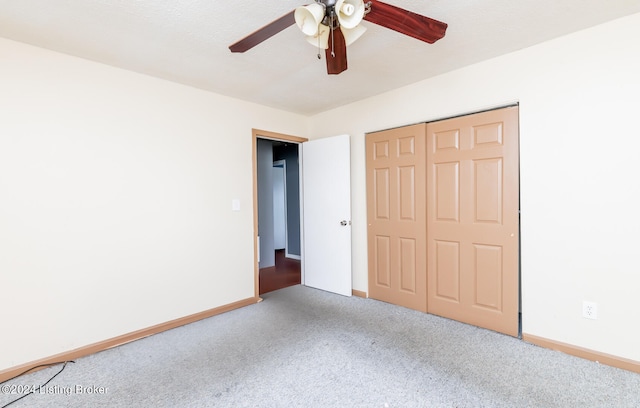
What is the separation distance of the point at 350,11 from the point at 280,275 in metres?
3.81

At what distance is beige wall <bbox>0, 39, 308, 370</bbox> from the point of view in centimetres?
202

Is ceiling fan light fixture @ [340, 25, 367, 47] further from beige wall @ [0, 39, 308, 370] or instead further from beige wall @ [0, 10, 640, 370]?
beige wall @ [0, 39, 308, 370]

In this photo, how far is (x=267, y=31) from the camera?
4.86 ft

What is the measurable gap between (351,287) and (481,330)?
1.44 metres

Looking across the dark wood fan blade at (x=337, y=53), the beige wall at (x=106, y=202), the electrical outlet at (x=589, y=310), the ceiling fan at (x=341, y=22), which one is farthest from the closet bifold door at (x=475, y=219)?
the beige wall at (x=106, y=202)

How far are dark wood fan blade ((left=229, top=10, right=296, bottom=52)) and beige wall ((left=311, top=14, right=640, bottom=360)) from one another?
73.8 inches

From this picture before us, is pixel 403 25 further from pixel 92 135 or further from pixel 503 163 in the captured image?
pixel 92 135

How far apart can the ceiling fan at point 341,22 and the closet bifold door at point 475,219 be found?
1.31 m

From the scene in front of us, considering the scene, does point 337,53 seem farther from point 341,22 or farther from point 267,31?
point 267,31

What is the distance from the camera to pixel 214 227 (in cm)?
305

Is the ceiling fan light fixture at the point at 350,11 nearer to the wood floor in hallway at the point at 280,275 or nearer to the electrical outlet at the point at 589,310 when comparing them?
the electrical outlet at the point at 589,310

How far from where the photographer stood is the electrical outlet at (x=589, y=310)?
2.02 m

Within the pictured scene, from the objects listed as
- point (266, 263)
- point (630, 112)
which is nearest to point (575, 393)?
point (630, 112)

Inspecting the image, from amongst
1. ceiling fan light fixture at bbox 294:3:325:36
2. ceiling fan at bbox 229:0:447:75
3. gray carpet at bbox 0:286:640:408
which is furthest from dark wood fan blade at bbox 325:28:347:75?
gray carpet at bbox 0:286:640:408
